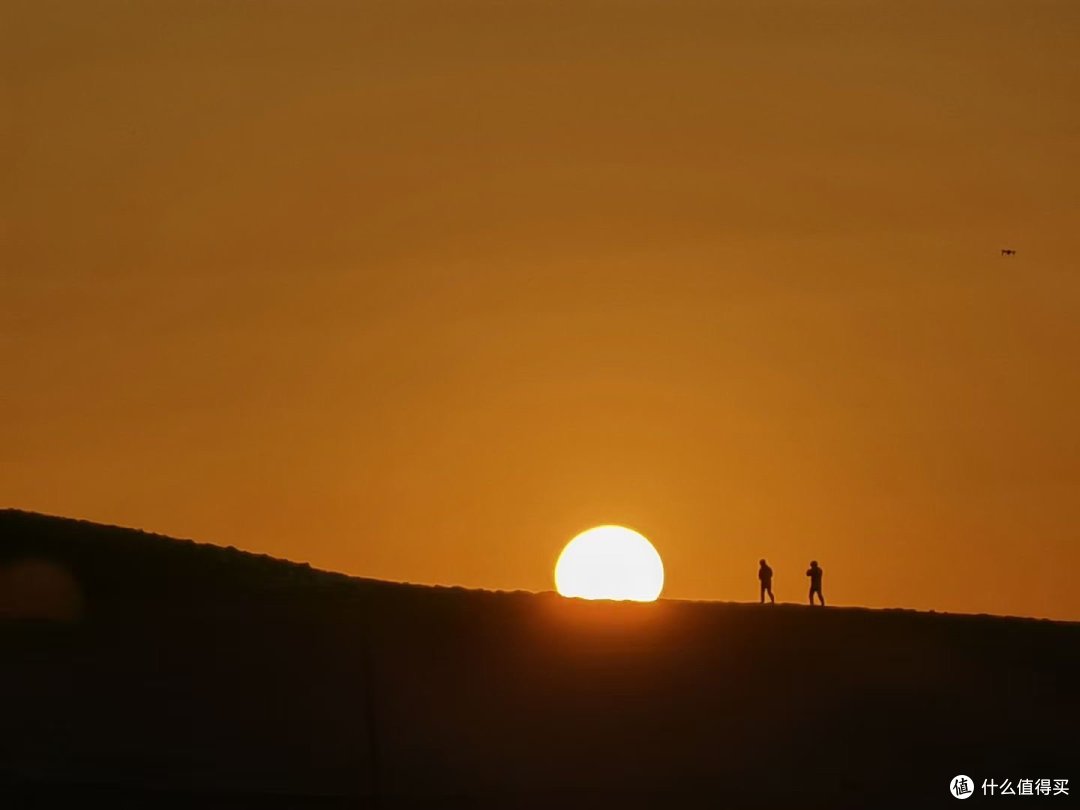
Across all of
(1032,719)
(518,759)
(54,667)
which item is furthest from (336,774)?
(1032,719)

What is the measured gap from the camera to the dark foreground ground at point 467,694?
1329 inches

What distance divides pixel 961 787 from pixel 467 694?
767cm

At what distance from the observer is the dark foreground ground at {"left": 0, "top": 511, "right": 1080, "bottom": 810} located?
33.8m

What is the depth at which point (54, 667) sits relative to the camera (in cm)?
3581

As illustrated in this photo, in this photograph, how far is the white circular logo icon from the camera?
3416 centimetres

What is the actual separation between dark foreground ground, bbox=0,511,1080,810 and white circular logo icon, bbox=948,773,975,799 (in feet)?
0.85

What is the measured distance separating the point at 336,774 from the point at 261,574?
6.25 meters

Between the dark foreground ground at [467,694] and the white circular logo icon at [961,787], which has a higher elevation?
the dark foreground ground at [467,694]

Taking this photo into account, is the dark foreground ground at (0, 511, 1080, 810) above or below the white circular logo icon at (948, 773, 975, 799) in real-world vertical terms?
above

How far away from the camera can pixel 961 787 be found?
3431cm

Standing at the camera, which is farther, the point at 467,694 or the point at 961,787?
the point at 467,694

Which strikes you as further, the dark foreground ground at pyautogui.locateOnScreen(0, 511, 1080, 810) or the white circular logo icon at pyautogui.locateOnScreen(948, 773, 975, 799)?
the white circular logo icon at pyautogui.locateOnScreen(948, 773, 975, 799)

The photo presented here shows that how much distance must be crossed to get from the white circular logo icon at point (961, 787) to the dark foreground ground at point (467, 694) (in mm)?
259

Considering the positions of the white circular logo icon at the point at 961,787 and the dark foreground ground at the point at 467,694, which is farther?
the white circular logo icon at the point at 961,787
